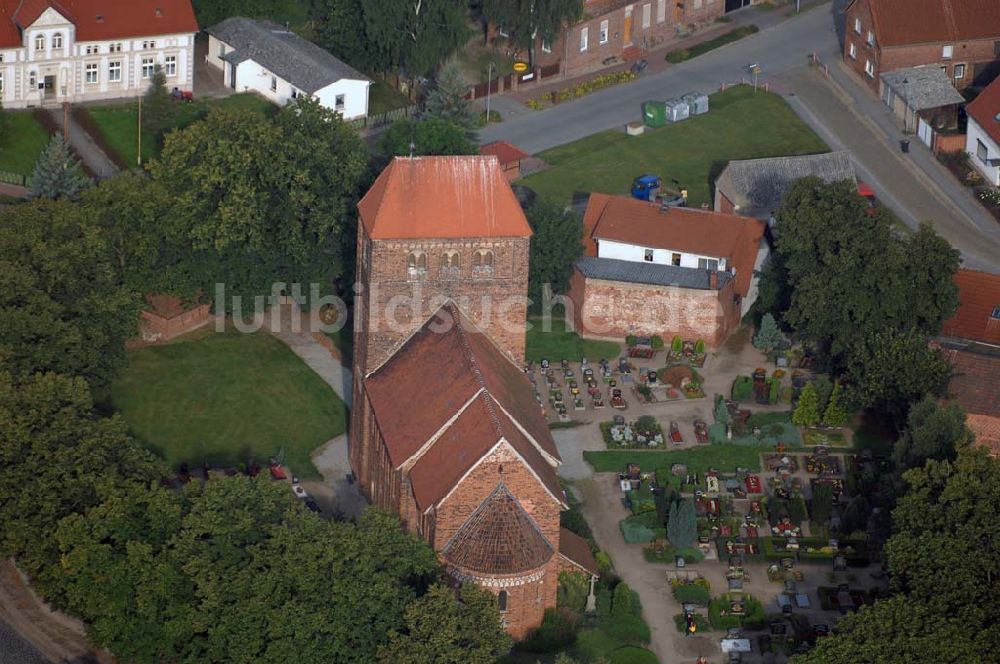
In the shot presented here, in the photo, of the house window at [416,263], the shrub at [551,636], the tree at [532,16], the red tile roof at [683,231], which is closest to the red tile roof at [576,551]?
the shrub at [551,636]

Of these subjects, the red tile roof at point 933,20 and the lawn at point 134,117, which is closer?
the lawn at point 134,117

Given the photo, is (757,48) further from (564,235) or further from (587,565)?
(587,565)

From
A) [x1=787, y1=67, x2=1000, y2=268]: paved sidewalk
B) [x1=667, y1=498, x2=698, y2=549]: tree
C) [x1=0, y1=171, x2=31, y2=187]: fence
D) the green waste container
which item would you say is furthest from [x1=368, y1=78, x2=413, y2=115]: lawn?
[x1=667, y1=498, x2=698, y2=549]: tree

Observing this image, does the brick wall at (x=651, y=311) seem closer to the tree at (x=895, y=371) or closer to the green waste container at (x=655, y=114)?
the tree at (x=895, y=371)

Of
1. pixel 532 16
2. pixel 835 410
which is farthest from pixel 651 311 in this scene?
pixel 532 16

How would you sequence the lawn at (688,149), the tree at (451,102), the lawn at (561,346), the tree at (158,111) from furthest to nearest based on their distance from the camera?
the lawn at (688,149) → the tree at (451,102) → the tree at (158,111) → the lawn at (561,346)

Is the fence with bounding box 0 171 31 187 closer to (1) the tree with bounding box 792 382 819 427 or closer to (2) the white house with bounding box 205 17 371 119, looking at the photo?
(2) the white house with bounding box 205 17 371 119

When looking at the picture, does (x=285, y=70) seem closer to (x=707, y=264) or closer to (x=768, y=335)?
(x=707, y=264)
